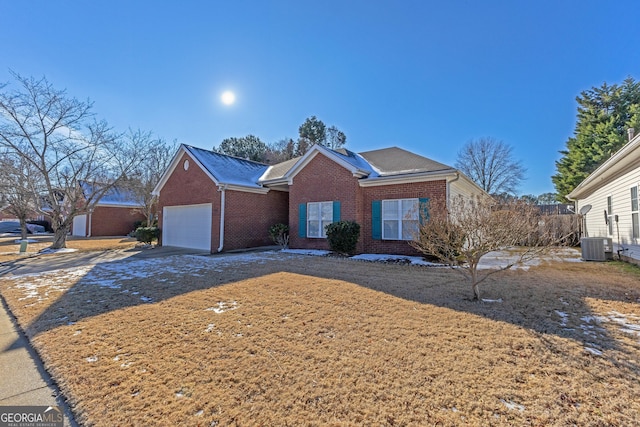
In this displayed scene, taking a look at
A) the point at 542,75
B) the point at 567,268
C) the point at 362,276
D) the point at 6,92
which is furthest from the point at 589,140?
the point at 6,92

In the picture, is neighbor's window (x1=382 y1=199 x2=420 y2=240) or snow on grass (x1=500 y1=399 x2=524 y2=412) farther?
neighbor's window (x1=382 y1=199 x2=420 y2=240)

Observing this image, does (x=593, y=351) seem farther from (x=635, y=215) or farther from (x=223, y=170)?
(x=223, y=170)

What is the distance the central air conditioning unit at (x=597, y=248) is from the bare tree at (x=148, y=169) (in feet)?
75.8

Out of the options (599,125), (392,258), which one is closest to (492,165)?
(599,125)

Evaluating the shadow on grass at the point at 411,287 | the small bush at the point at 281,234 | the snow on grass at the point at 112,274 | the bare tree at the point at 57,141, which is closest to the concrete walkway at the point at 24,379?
the shadow on grass at the point at 411,287

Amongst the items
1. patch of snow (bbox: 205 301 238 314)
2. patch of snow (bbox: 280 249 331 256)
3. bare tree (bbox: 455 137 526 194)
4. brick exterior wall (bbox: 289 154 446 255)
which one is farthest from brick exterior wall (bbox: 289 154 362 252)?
bare tree (bbox: 455 137 526 194)

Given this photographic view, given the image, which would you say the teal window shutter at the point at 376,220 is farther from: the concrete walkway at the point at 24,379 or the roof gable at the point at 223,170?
the concrete walkway at the point at 24,379

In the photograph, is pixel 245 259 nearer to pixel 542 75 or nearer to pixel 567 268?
pixel 567 268

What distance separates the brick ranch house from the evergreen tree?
17.1m

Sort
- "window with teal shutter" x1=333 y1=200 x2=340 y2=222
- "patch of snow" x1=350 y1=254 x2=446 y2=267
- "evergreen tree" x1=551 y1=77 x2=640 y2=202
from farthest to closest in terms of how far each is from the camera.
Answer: "evergreen tree" x1=551 y1=77 x2=640 y2=202
"window with teal shutter" x1=333 y1=200 x2=340 y2=222
"patch of snow" x1=350 y1=254 x2=446 y2=267

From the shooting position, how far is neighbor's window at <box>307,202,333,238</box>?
42.5ft

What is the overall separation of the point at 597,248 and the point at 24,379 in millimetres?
15832

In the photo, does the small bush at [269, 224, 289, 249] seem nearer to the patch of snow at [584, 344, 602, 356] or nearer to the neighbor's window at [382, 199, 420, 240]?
the neighbor's window at [382, 199, 420, 240]

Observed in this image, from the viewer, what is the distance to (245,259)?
11.0m
